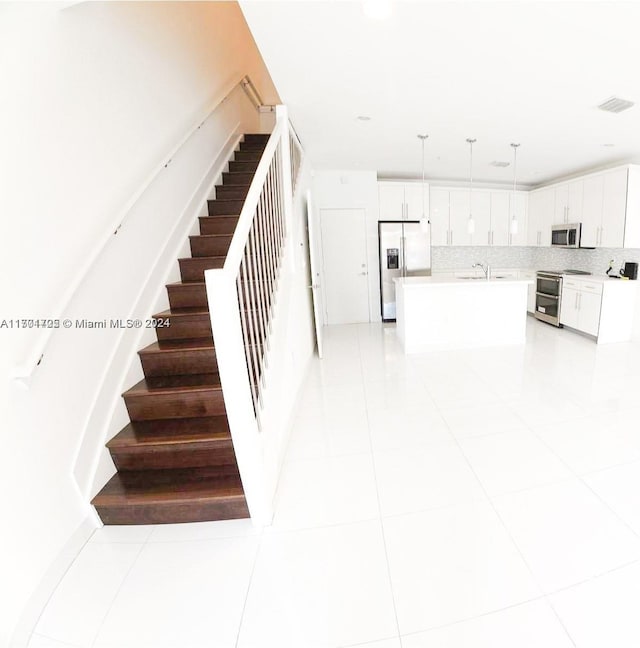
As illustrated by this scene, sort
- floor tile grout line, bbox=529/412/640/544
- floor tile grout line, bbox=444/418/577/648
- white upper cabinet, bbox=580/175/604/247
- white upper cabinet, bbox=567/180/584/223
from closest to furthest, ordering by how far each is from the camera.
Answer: floor tile grout line, bbox=444/418/577/648 < floor tile grout line, bbox=529/412/640/544 < white upper cabinet, bbox=580/175/604/247 < white upper cabinet, bbox=567/180/584/223

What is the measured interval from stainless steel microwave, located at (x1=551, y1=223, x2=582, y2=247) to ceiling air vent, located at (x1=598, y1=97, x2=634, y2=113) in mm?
2711

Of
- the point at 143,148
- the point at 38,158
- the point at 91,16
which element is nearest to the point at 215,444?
the point at 38,158

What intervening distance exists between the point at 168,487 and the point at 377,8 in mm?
2825

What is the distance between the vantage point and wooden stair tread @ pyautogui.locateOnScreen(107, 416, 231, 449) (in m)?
1.89

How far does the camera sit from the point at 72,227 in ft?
5.63

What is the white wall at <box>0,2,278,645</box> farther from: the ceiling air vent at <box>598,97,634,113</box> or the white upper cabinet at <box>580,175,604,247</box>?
the white upper cabinet at <box>580,175,604,247</box>

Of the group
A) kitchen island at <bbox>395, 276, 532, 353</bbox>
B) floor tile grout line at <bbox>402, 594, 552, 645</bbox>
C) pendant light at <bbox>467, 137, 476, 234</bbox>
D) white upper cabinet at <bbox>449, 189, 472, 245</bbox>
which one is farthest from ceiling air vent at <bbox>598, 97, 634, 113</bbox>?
floor tile grout line at <bbox>402, 594, 552, 645</bbox>

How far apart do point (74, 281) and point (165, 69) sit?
213 centimetres

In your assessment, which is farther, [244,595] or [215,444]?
[215,444]

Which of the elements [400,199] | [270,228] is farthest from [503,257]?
[270,228]

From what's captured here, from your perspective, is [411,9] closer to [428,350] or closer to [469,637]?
[469,637]

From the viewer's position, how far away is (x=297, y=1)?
5.53 ft

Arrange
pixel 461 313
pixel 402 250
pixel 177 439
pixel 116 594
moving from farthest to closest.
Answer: pixel 402 250 → pixel 461 313 → pixel 177 439 → pixel 116 594

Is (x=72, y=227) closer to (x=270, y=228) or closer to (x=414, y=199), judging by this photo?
(x=270, y=228)
